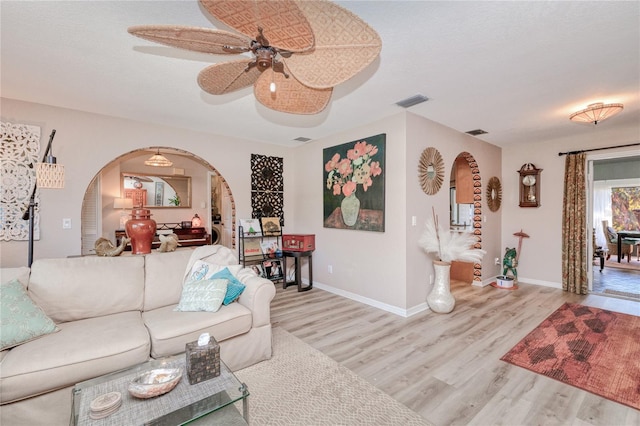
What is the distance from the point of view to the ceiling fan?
116cm

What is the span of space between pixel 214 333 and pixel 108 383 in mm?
708

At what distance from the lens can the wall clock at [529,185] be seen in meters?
4.88

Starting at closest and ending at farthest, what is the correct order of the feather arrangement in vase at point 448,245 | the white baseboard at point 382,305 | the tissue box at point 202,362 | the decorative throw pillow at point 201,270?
the tissue box at point 202,362 < the decorative throw pillow at point 201,270 < the feather arrangement in vase at point 448,245 < the white baseboard at point 382,305

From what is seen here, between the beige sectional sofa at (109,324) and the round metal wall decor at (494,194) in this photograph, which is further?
the round metal wall decor at (494,194)

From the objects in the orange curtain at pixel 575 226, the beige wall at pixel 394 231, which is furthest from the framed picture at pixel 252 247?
the orange curtain at pixel 575 226

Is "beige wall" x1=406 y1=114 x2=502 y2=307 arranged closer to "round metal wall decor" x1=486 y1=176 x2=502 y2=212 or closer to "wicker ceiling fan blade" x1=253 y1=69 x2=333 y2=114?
"round metal wall decor" x1=486 y1=176 x2=502 y2=212

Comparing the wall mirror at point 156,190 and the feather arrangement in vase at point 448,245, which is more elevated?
the wall mirror at point 156,190

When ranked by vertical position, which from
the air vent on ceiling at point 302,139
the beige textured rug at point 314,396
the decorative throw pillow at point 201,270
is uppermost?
the air vent on ceiling at point 302,139

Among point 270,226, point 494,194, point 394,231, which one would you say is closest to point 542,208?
point 494,194

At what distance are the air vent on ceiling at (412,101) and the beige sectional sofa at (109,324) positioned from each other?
2329 millimetres

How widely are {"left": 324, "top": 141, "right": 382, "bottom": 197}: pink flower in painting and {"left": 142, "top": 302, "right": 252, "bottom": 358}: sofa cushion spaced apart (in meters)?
2.29

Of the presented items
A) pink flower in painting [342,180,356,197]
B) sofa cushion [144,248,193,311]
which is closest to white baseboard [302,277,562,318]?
pink flower in painting [342,180,356,197]

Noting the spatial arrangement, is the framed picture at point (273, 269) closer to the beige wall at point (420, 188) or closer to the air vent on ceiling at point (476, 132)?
the beige wall at point (420, 188)

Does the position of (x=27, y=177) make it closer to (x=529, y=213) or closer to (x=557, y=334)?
(x=557, y=334)
